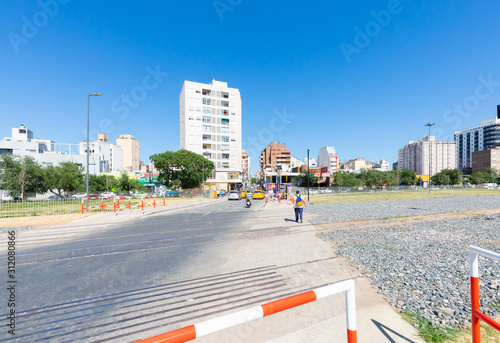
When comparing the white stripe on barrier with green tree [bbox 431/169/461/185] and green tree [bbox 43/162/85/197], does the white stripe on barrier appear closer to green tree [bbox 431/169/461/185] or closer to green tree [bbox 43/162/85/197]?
green tree [bbox 43/162/85/197]

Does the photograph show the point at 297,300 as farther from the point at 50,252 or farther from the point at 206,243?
the point at 50,252

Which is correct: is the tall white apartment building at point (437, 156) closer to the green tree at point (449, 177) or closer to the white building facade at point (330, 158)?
the white building facade at point (330, 158)

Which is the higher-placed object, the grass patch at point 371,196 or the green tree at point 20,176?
the green tree at point 20,176

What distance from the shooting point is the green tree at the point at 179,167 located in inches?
1713

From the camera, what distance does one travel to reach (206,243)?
28.5 feet

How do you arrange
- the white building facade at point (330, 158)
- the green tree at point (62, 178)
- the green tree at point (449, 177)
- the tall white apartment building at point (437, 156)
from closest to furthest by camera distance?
the green tree at point (62, 178), the green tree at point (449, 177), the white building facade at point (330, 158), the tall white apartment building at point (437, 156)

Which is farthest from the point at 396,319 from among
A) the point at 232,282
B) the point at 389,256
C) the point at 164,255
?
the point at 164,255

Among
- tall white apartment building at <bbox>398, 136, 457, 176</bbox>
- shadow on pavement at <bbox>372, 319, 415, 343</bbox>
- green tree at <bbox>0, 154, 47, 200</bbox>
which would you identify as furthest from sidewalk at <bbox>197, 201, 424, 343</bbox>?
tall white apartment building at <bbox>398, 136, 457, 176</bbox>

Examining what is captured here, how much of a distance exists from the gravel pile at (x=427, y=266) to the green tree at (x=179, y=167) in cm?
3706

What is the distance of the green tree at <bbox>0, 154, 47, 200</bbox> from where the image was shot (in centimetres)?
3139

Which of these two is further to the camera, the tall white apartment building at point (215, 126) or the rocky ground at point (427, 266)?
the tall white apartment building at point (215, 126)

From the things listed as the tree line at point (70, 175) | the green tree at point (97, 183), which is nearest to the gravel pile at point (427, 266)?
the tree line at point (70, 175)

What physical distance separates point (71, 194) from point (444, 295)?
148 feet

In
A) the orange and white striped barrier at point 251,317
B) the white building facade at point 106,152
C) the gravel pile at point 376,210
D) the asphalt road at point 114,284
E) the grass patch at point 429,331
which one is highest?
the white building facade at point 106,152
